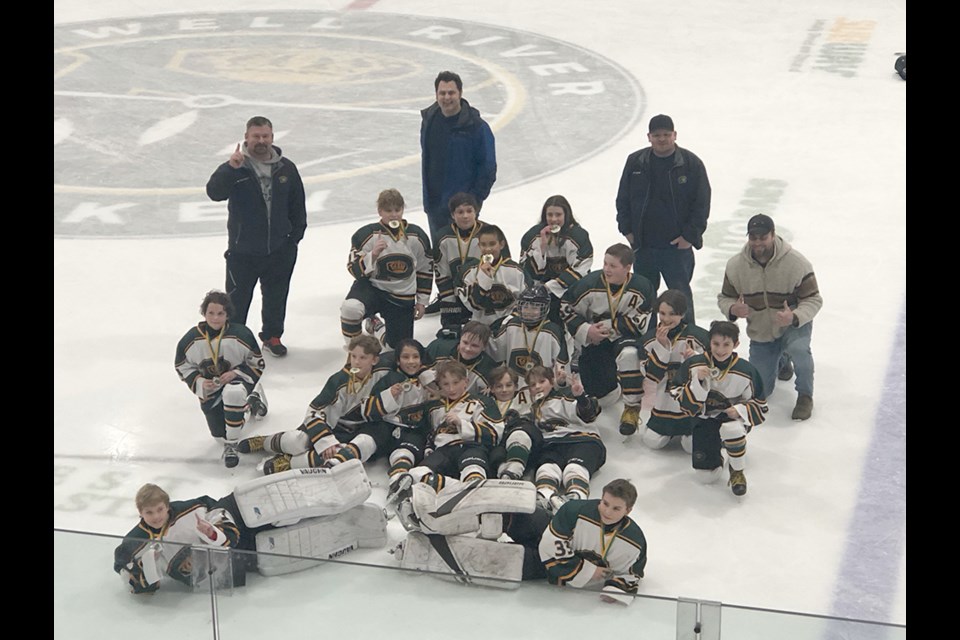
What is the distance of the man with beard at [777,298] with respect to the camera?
739cm

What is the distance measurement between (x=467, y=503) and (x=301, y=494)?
68cm

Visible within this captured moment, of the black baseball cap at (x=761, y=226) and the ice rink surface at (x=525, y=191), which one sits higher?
the black baseball cap at (x=761, y=226)

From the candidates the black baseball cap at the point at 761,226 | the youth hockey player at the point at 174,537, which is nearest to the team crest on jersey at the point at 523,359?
the black baseball cap at the point at 761,226

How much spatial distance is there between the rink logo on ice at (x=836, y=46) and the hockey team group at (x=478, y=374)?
6.67m

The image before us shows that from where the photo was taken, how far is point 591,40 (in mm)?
15539

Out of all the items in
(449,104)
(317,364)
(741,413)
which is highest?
(449,104)

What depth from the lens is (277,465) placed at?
679 centimetres

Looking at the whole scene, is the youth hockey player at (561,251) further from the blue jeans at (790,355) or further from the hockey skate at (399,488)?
the hockey skate at (399,488)

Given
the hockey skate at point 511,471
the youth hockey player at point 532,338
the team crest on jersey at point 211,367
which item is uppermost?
the youth hockey player at point 532,338

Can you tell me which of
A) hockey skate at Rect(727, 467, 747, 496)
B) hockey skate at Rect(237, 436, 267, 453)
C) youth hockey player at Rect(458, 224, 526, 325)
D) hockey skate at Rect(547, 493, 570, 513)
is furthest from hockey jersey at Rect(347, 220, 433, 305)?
hockey skate at Rect(727, 467, 747, 496)

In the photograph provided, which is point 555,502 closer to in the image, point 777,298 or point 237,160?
point 777,298
